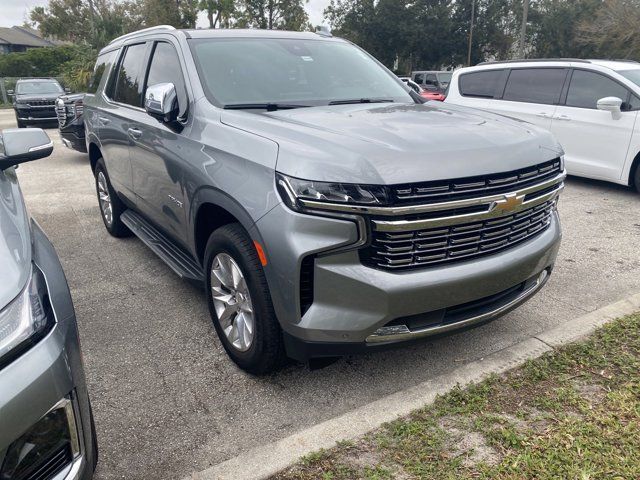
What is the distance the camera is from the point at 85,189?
806cm

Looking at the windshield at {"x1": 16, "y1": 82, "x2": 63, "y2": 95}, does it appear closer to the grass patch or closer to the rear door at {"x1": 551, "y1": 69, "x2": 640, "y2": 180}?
the rear door at {"x1": 551, "y1": 69, "x2": 640, "y2": 180}

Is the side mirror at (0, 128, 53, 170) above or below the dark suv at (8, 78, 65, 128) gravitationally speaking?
above

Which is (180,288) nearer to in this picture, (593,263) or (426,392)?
(426,392)

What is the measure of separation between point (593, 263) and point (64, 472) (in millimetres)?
4338

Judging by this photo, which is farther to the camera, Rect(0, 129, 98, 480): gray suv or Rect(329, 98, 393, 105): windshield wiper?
Rect(329, 98, 393, 105): windshield wiper

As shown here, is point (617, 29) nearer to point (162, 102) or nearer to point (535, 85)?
point (535, 85)

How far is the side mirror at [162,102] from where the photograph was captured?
317 centimetres

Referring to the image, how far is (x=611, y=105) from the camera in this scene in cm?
673

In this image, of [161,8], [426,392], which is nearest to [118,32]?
[161,8]

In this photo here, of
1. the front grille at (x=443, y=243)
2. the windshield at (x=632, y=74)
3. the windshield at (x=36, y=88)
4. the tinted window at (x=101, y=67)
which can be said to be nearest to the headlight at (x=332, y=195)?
the front grille at (x=443, y=243)

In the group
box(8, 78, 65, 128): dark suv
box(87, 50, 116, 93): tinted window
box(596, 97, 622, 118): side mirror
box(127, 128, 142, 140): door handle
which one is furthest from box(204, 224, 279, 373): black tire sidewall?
box(8, 78, 65, 128): dark suv

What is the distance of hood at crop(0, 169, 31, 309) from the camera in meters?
1.67

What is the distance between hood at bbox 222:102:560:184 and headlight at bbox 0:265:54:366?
1118 mm

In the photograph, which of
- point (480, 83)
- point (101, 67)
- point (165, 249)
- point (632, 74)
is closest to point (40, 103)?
point (101, 67)
